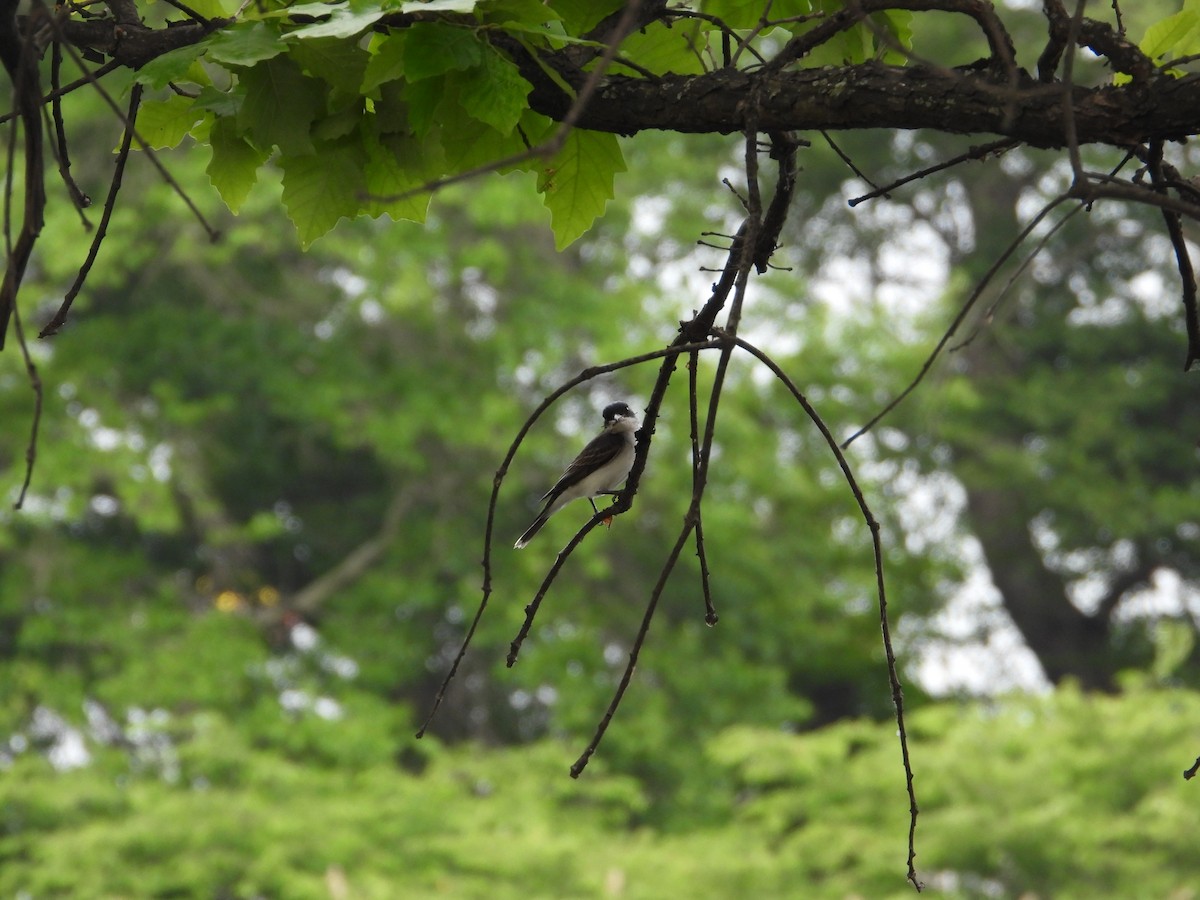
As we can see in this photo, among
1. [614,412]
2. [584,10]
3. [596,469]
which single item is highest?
[614,412]

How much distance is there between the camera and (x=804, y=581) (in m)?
13.7

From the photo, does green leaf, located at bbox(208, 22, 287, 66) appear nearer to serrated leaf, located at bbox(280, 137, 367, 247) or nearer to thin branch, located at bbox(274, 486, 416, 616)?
serrated leaf, located at bbox(280, 137, 367, 247)

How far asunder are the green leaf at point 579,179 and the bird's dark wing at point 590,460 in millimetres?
2325

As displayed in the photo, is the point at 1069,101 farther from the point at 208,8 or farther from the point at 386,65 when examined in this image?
the point at 208,8

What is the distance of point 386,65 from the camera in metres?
1.70

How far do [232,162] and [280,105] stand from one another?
0.59ft

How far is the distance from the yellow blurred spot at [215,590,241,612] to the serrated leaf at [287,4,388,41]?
40.5ft

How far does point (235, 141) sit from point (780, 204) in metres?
0.75

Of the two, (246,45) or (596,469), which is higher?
(596,469)

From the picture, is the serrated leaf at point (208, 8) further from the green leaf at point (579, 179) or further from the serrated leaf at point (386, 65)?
the green leaf at point (579, 179)

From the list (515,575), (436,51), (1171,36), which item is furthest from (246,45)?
(515,575)

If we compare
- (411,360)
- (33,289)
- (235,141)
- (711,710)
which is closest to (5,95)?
(33,289)

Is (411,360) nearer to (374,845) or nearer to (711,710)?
(711,710)

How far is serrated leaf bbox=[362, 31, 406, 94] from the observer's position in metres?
1.69
